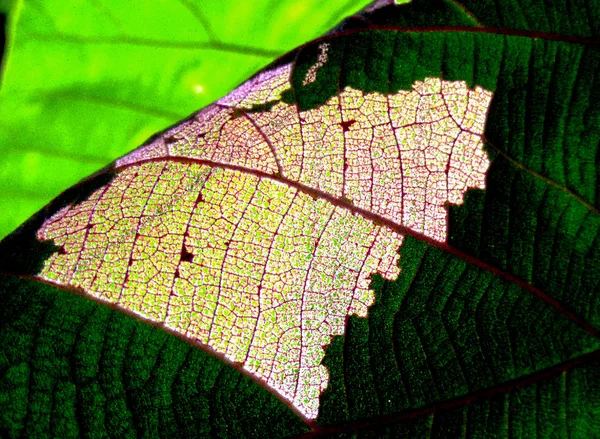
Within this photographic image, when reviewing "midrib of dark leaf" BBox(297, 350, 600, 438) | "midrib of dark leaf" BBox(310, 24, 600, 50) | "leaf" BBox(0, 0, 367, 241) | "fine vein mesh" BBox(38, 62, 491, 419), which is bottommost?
"midrib of dark leaf" BBox(297, 350, 600, 438)

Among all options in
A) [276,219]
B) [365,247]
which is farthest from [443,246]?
[276,219]

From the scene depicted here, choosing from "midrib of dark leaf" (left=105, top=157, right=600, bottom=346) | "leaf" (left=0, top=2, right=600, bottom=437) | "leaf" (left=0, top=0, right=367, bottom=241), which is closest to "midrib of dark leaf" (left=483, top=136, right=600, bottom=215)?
"leaf" (left=0, top=2, right=600, bottom=437)

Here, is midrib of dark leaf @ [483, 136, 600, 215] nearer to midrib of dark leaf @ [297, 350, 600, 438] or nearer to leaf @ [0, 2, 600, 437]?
leaf @ [0, 2, 600, 437]

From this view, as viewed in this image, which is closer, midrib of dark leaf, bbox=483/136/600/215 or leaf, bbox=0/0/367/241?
midrib of dark leaf, bbox=483/136/600/215

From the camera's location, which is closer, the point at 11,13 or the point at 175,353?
the point at 175,353

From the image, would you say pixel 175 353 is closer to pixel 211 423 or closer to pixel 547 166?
pixel 211 423

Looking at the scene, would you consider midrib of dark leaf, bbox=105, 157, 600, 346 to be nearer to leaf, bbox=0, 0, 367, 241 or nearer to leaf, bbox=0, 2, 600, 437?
leaf, bbox=0, 2, 600, 437

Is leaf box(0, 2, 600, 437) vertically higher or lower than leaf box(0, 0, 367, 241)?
lower

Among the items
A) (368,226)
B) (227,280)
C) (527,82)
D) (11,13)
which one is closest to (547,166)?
(527,82)
